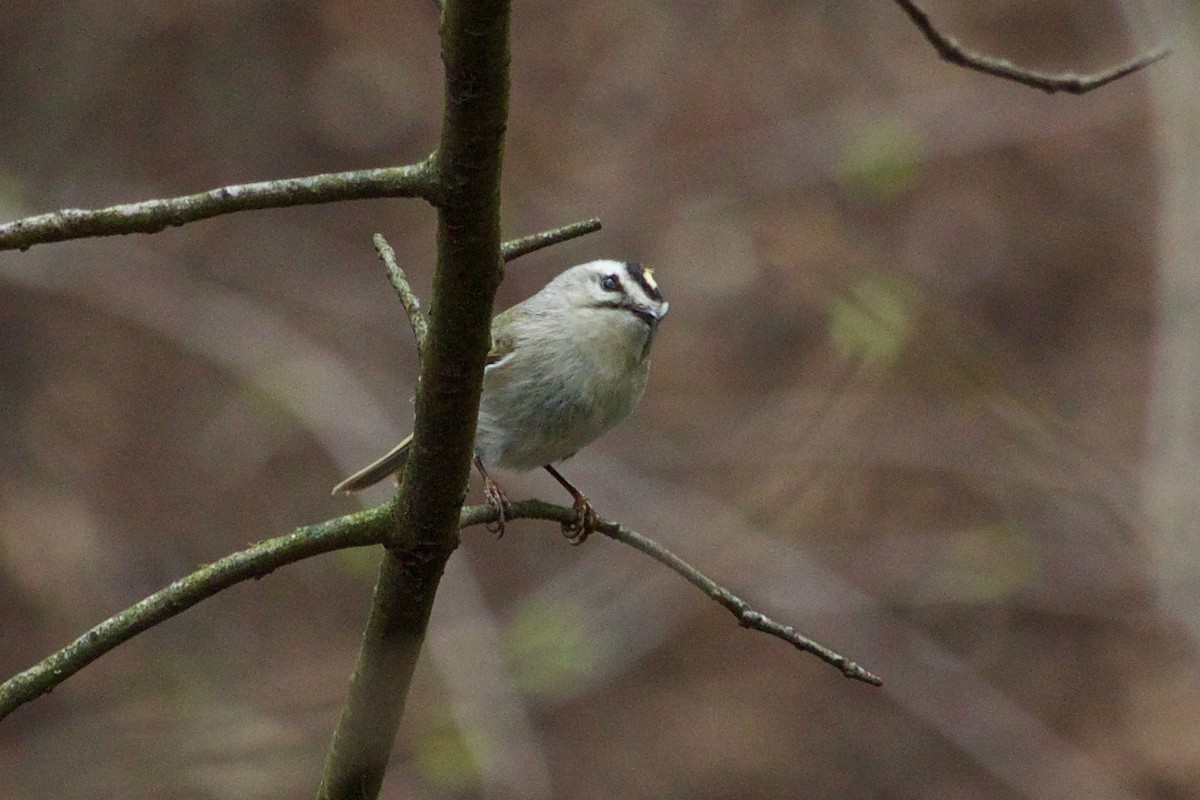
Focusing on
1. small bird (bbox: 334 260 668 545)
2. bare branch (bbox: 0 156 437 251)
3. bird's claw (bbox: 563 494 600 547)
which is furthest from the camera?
small bird (bbox: 334 260 668 545)

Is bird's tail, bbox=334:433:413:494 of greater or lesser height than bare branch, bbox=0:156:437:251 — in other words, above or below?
above

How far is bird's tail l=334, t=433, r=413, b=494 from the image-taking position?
15.0 feet

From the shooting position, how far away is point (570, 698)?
28.7 ft

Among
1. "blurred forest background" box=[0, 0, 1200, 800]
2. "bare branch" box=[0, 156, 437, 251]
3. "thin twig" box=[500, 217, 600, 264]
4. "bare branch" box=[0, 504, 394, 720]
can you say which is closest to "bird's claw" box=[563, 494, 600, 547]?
"bare branch" box=[0, 504, 394, 720]

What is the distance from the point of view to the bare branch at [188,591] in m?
1.94

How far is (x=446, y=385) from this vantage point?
202 centimetres

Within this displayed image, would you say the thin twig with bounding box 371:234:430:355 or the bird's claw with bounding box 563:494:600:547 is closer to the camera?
the thin twig with bounding box 371:234:430:355

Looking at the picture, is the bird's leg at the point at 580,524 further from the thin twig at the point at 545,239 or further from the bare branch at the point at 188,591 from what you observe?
the thin twig at the point at 545,239

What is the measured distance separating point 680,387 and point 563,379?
570cm

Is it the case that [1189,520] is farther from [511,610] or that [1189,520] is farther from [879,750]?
[511,610]

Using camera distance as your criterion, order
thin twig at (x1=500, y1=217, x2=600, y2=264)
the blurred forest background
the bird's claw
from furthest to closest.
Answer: the blurred forest background < the bird's claw < thin twig at (x1=500, y1=217, x2=600, y2=264)

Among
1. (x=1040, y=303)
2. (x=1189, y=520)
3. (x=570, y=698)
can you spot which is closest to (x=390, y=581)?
(x=1189, y=520)

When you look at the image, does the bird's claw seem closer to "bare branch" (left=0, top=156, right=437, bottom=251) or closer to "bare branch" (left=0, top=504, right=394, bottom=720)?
"bare branch" (left=0, top=504, right=394, bottom=720)

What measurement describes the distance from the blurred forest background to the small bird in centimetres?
266
